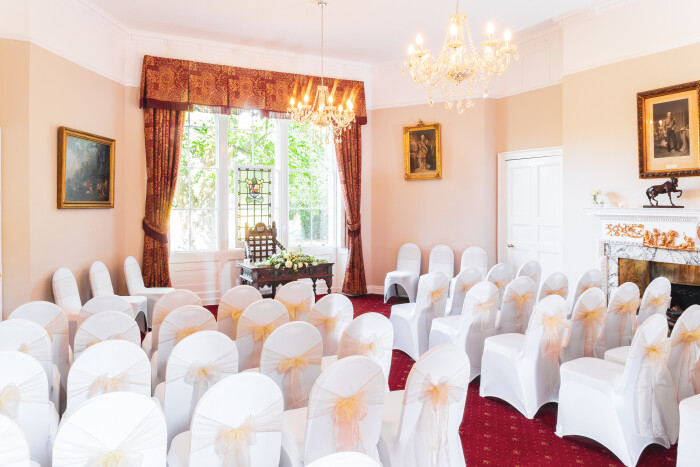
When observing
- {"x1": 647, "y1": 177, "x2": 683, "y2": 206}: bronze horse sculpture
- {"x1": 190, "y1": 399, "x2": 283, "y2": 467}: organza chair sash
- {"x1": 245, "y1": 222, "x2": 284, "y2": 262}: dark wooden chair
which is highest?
{"x1": 647, "y1": 177, "x2": 683, "y2": 206}: bronze horse sculpture

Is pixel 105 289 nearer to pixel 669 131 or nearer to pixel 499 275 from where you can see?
pixel 499 275

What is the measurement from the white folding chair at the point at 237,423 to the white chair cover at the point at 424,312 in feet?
10.3

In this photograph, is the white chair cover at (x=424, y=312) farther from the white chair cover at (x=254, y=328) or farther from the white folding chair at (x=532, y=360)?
the white chair cover at (x=254, y=328)

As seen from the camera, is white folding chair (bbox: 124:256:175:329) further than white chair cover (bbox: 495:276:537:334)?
Yes

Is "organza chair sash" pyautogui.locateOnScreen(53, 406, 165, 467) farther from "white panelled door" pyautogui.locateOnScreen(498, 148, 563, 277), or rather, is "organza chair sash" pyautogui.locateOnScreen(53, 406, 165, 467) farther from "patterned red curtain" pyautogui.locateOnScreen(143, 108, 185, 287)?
"white panelled door" pyautogui.locateOnScreen(498, 148, 563, 277)

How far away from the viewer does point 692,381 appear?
130 inches

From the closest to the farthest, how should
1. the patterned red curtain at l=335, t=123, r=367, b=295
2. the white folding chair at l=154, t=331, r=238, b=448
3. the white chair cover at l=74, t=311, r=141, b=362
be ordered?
the white folding chair at l=154, t=331, r=238, b=448 → the white chair cover at l=74, t=311, r=141, b=362 → the patterned red curtain at l=335, t=123, r=367, b=295

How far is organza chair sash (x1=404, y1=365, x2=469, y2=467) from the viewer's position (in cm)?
233

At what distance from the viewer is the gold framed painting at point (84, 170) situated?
5.42 metres

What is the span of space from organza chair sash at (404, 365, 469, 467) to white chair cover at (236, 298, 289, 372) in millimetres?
1400

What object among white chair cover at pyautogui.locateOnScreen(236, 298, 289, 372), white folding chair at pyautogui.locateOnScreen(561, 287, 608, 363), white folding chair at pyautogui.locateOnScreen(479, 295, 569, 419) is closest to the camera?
white chair cover at pyautogui.locateOnScreen(236, 298, 289, 372)

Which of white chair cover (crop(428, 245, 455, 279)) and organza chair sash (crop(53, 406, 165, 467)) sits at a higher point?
white chair cover (crop(428, 245, 455, 279))

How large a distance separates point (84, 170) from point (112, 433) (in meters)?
5.04

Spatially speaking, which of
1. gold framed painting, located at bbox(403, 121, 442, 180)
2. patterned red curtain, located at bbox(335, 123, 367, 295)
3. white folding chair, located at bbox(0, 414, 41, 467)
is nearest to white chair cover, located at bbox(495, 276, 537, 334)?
white folding chair, located at bbox(0, 414, 41, 467)
